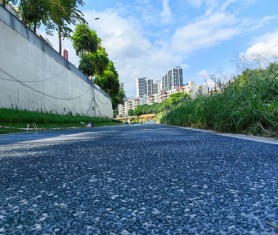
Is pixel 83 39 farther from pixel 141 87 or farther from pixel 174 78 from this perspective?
pixel 141 87

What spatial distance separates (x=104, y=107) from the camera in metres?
32.6

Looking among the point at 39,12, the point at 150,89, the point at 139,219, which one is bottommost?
the point at 139,219

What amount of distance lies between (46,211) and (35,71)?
40.2 ft

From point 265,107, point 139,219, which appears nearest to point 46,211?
point 139,219

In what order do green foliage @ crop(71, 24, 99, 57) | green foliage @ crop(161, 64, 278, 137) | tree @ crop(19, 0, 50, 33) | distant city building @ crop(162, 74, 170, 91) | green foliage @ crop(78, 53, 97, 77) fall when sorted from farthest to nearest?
distant city building @ crop(162, 74, 170, 91)
green foliage @ crop(78, 53, 97, 77)
green foliage @ crop(71, 24, 99, 57)
tree @ crop(19, 0, 50, 33)
green foliage @ crop(161, 64, 278, 137)

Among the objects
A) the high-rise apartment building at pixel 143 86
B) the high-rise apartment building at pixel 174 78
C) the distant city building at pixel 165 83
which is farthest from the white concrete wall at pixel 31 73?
the high-rise apartment building at pixel 143 86

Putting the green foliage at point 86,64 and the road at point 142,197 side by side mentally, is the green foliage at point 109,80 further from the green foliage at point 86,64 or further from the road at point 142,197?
the road at point 142,197

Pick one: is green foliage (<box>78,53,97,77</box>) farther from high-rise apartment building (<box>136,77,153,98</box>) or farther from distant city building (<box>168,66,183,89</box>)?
high-rise apartment building (<box>136,77,153,98</box>)

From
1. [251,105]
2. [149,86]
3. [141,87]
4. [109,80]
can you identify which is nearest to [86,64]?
[109,80]

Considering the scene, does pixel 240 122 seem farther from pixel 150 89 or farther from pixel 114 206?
pixel 150 89

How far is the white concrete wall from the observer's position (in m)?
9.87

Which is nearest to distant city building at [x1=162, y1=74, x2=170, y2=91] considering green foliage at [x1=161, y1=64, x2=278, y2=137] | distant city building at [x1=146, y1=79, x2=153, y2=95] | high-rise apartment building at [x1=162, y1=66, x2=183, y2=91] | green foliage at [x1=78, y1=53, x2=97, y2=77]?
high-rise apartment building at [x1=162, y1=66, x2=183, y2=91]

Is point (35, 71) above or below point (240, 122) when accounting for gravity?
above

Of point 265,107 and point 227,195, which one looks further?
point 265,107
